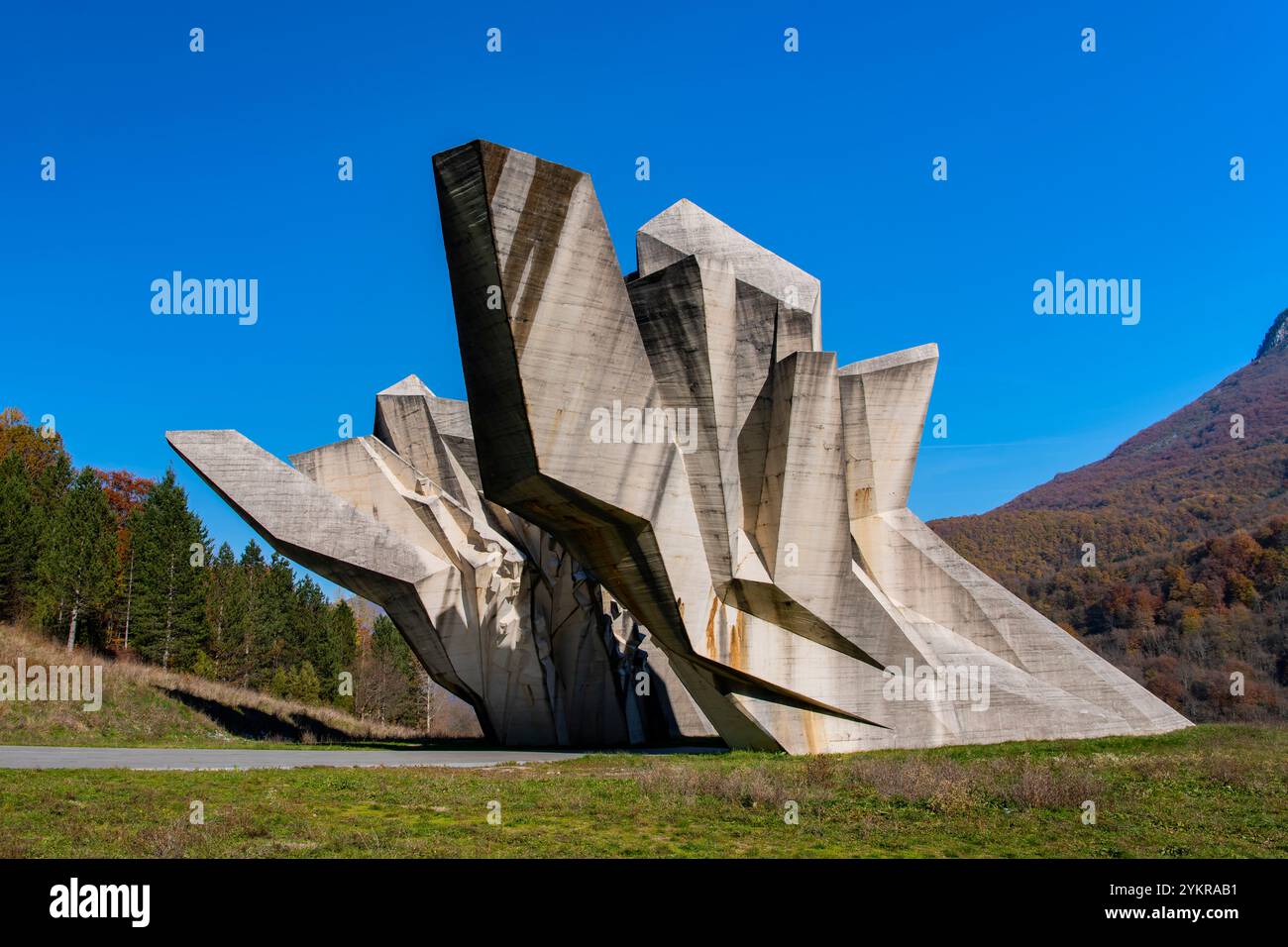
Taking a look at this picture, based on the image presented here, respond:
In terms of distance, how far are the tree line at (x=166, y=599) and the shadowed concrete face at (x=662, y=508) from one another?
29.0 ft

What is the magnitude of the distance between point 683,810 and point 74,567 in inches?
1312

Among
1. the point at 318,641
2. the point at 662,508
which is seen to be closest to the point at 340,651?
the point at 318,641

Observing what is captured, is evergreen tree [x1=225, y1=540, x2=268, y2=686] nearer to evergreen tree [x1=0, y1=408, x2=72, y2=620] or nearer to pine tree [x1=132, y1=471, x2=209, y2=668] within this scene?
pine tree [x1=132, y1=471, x2=209, y2=668]

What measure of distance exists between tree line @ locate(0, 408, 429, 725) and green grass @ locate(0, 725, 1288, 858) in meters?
18.7

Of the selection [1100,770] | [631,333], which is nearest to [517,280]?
[631,333]

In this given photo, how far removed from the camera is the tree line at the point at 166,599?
37156 mm

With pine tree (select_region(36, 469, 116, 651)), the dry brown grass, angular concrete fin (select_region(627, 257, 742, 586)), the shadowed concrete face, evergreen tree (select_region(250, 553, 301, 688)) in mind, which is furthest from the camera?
evergreen tree (select_region(250, 553, 301, 688))

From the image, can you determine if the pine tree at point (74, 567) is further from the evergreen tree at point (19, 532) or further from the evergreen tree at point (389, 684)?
the evergreen tree at point (389, 684)

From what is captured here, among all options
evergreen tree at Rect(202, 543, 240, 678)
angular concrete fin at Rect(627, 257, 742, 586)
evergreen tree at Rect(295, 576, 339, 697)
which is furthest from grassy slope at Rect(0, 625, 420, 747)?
evergreen tree at Rect(295, 576, 339, 697)

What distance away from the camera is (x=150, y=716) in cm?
2475

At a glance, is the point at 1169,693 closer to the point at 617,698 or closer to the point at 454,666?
the point at 617,698

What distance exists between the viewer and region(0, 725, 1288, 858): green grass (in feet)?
25.9

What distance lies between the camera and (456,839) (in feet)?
26.7
